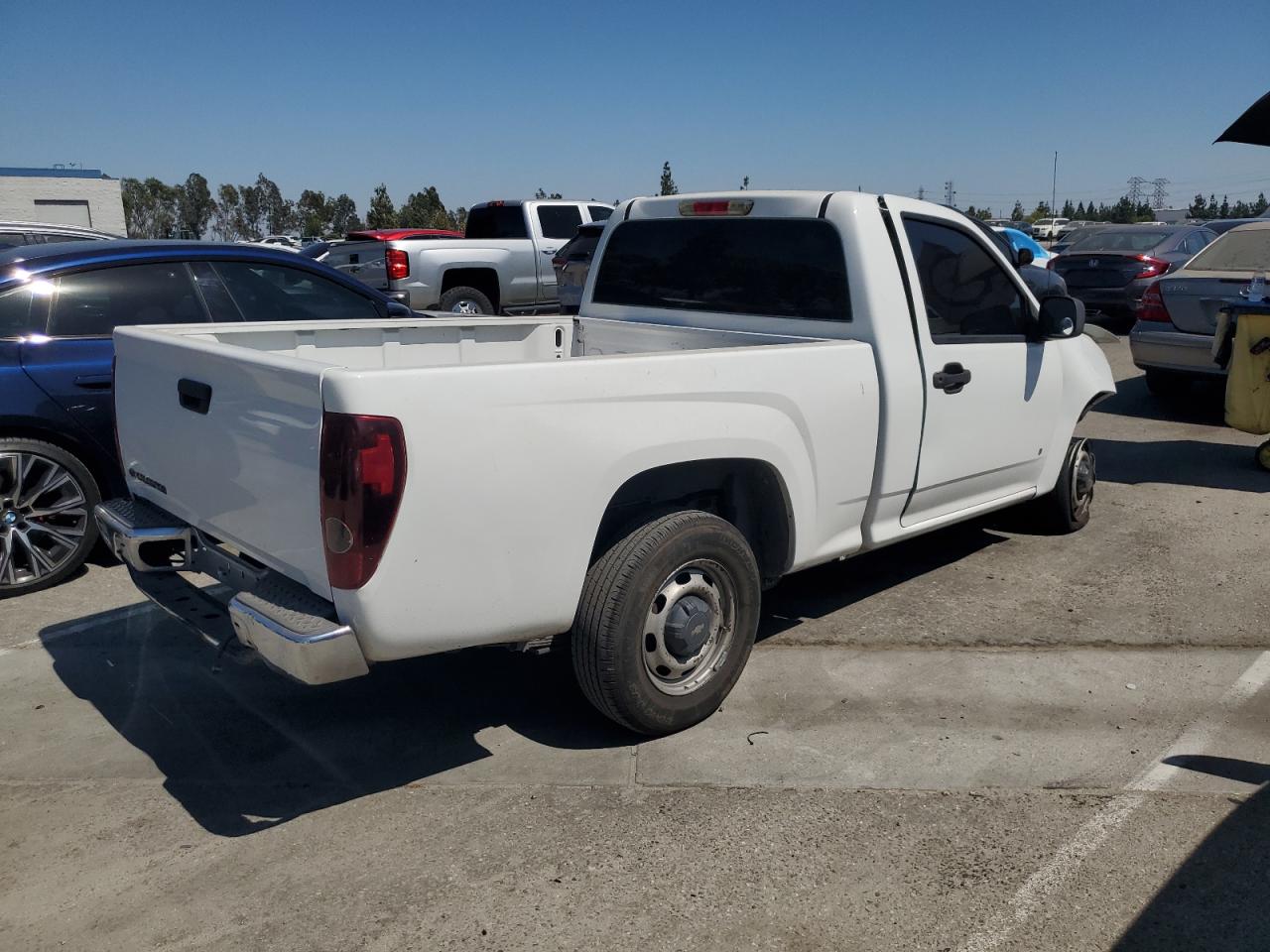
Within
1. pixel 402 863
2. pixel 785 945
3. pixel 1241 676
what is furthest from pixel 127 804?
pixel 1241 676

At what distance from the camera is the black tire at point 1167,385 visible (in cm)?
1034

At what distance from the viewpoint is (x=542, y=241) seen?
1603cm

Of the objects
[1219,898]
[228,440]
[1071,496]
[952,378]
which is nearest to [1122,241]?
[1071,496]

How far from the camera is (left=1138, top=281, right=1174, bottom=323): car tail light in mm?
9320

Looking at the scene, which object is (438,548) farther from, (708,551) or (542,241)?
(542,241)

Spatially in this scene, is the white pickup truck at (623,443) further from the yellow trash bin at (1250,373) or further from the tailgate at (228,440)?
the yellow trash bin at (1250,373)

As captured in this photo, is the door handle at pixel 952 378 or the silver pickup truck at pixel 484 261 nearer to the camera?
the door handle at pixel 952 378

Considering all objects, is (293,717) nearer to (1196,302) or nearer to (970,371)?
(970,371)

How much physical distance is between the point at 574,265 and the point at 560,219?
4.06 metres

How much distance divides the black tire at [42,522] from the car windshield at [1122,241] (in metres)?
15.1

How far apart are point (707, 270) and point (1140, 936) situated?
331 centimetres

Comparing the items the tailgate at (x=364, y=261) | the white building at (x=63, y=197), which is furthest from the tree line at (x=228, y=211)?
the tailgate at (x=364, y=261)

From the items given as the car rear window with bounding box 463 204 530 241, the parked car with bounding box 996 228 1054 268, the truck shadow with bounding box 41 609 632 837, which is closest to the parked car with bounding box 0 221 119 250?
the car rear window with bounding box 463 204 530 241

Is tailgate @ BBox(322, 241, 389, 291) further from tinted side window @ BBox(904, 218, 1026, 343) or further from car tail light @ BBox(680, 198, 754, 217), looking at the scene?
tinted side window @ BBox(904, 218, 1026, 343)
